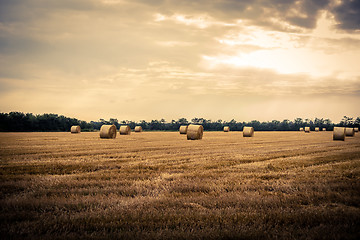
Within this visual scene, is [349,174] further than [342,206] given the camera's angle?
Yes

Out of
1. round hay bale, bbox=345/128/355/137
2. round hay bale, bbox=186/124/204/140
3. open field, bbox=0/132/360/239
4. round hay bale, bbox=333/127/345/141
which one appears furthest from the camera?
round hay bale, bbox=345/128/355/137

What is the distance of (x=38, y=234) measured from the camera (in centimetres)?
466

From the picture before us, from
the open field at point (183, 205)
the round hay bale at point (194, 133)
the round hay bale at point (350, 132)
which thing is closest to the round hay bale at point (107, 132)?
the round hay bale at point (194, 133)

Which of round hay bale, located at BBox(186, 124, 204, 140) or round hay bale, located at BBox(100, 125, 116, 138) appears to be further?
round hay bale, located at BBox(100, 125, 116, 138)

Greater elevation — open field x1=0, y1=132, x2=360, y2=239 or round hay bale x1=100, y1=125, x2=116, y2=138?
round hay bale x1=100, y1=125, x2=116, y2=138

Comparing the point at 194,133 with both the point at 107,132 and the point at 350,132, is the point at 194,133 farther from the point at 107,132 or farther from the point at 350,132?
the point at 350,132

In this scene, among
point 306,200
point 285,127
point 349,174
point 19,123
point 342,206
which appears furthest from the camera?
point 285,127

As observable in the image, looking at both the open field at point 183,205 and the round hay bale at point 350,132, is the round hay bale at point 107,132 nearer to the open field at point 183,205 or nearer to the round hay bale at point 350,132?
the open field at point 183,205

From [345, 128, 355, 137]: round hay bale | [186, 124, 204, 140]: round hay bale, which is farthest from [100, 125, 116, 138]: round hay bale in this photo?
[345, 128, 355, 137]: round hay bale

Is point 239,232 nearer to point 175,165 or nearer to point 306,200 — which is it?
point 306,200

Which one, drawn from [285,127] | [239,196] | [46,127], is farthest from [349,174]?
[285,127]

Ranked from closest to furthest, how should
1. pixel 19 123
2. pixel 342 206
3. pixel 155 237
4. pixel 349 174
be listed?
pixel 155 237 < pixel 342 206 < pixel 349 174 < pixel 19 123

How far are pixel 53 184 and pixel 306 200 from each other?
22.9 ft

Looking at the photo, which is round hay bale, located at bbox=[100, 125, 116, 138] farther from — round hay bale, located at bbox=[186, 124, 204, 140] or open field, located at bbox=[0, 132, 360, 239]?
open field, located at bbox=[0, 132, 360, 239]
